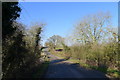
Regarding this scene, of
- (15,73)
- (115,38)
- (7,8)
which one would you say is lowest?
(15,73)

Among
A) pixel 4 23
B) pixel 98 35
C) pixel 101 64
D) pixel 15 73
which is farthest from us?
pixel 98 35

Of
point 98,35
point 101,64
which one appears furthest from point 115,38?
point 98,35

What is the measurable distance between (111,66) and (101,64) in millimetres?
2192

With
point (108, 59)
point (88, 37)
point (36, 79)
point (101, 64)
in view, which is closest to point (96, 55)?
point (101, 64)

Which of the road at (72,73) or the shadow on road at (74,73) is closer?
the shadow on road at (74,73)

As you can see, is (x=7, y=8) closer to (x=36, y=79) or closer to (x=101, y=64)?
(x=36, y=79)

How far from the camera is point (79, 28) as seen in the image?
1395 inches

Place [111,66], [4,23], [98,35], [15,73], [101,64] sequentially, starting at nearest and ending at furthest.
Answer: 1. [4,23]
2. [15,73]
3. [111,66]
4. [101,64]
5. [98,35]

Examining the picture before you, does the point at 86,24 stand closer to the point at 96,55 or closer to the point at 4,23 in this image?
the point at 96,55

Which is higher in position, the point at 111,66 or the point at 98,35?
the point at 98,35

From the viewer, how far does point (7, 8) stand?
18.2 ft

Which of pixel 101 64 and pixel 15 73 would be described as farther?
pixel 101 64

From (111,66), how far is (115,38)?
182 inches

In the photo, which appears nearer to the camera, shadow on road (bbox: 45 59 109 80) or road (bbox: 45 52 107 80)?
shadow on road (bbox: 45 59 109 80)
